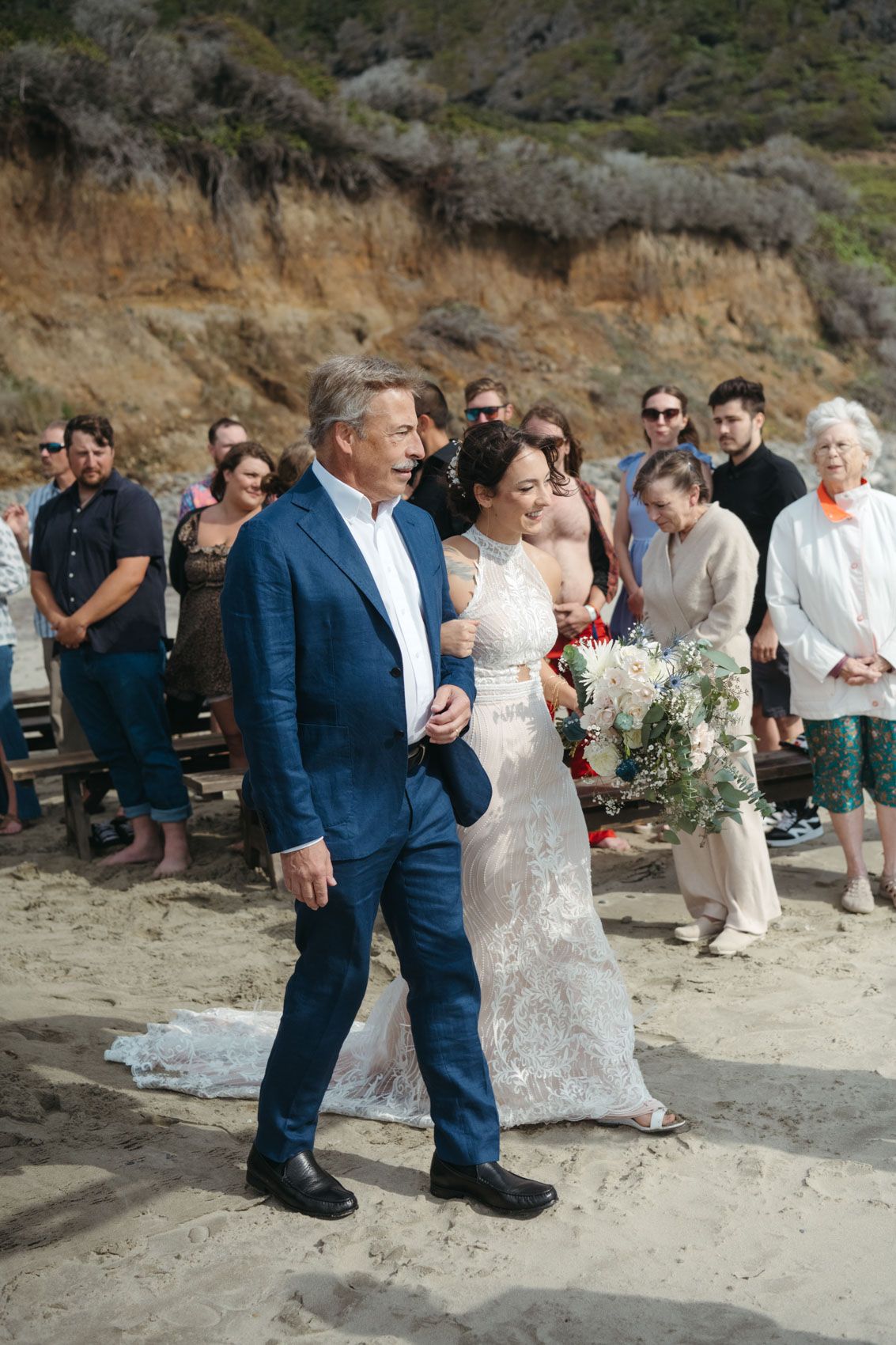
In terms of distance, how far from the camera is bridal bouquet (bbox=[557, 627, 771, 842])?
4.26 m

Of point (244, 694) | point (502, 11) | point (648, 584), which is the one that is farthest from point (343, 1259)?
point (502, 11)

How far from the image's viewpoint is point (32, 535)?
7.48 metres

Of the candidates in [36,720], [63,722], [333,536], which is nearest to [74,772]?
[63,722]

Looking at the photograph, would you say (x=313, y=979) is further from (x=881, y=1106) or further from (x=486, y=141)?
(x=486, y=141)

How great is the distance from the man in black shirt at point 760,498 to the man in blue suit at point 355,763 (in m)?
3.63

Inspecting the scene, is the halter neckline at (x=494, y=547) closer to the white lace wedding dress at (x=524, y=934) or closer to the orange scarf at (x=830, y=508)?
the white lace wedding dress at (x=524, y=934)

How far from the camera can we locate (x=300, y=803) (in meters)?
3.30

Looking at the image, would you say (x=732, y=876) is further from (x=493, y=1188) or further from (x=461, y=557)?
(x=493, y=1188)

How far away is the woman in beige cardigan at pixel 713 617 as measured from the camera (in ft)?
18.6

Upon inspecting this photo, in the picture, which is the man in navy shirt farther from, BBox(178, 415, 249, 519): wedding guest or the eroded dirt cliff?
the eroded dirt cliff

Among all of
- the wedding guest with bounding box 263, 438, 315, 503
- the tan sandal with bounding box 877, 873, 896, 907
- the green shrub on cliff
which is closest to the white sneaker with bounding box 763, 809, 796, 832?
the tan sandal with bounding box 877, 873, 896, 907

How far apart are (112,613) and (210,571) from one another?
1.90 ft

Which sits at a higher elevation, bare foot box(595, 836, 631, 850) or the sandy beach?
bare foot box(595, 836, 631, 850)

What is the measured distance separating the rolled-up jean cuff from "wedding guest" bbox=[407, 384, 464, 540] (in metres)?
2.27
